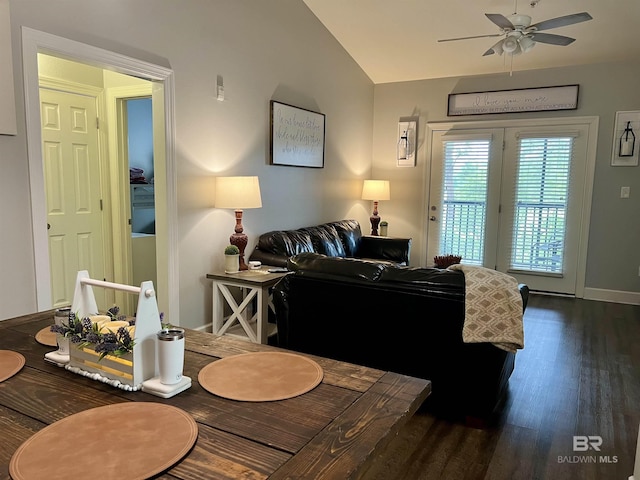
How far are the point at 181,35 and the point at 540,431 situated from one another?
3.46m

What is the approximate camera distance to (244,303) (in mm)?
3566

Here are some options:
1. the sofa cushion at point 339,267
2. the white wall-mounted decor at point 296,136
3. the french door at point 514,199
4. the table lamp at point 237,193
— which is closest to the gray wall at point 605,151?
the french door at point 514,199

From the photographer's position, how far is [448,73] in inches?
230

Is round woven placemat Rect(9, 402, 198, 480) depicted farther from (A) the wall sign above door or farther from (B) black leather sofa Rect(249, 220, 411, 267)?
(A) the wall sign above door

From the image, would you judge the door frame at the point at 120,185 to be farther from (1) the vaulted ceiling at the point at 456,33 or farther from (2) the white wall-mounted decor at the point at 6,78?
(1) the vaulted ceiling at the point at 456,33

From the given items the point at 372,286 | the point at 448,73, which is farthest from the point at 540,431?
the point at 448,73

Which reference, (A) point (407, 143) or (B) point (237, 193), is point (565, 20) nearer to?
(B) point (237, 193)

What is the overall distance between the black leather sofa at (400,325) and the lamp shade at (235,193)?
3.18ft

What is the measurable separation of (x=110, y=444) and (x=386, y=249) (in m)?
4.84

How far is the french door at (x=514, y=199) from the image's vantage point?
17.9ft

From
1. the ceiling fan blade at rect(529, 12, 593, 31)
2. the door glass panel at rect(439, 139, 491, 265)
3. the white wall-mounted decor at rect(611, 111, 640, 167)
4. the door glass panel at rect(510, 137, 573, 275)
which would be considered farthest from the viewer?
the door glass panel at rect(439, 139, 491, 265)

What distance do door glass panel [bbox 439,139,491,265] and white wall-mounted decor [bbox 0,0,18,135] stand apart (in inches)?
194

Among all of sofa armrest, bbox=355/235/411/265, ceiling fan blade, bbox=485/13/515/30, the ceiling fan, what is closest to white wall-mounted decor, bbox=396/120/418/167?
sofa armrest, bbox=355/235/411/265

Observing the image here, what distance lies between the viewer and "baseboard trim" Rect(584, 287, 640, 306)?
5230mm
